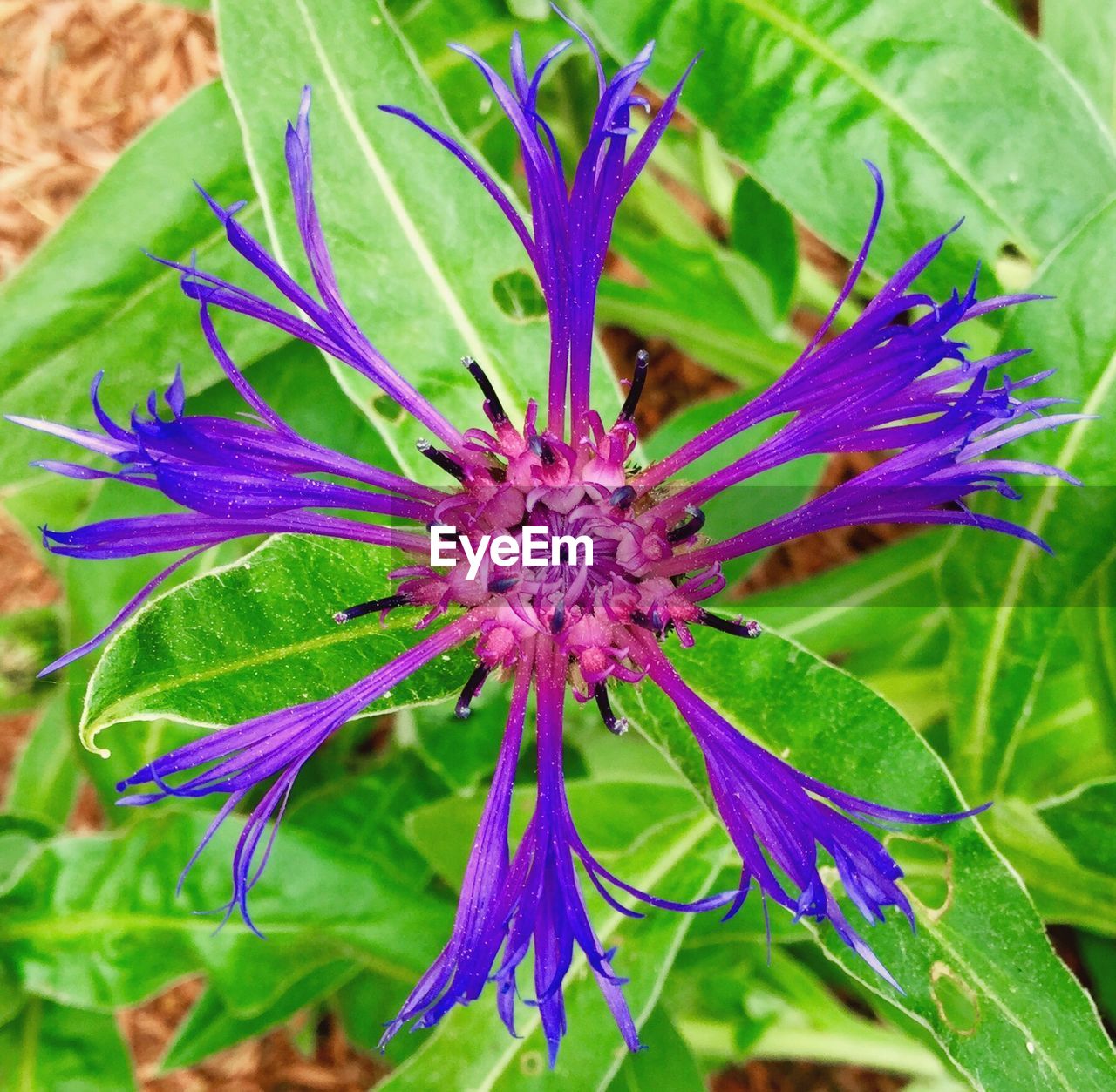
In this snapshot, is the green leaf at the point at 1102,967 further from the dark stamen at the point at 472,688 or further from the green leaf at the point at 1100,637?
the dark stamen at the point at 472,688

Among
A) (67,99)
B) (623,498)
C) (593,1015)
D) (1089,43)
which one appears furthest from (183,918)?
(67,99)

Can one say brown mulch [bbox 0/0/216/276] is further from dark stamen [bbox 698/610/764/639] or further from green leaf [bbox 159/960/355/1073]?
dark stamen [bbox 698/610/764/639]

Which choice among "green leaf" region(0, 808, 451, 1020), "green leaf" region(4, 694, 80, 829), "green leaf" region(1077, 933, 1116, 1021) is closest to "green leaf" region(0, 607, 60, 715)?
"green leaf" region(4, 694, 80, 829)

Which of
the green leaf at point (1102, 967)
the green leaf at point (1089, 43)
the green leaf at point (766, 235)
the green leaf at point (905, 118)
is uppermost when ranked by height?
the green leaf at point (1089, 43)

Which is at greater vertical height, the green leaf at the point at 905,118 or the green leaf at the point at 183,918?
the green leaf at the point at 905,118

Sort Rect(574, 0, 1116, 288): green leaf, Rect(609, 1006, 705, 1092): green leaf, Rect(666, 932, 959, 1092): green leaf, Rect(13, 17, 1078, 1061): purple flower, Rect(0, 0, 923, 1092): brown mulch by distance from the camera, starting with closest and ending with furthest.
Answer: Rect(13, 17, 1078, 1061): purple flower
Rect(574, 0, 1116, 288): green leaf
Rect(609, 1006, 705, 1092): green leaf
Rect(666, 932, 959, 1092): green leaf
Rect(0, 0, 923, 1092): brown mulch

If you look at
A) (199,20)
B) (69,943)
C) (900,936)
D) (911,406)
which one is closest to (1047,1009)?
(900,936)

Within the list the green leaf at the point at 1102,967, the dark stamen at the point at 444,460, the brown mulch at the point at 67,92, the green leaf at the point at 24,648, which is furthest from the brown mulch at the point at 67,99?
the dark stamen at the point at 444,460
